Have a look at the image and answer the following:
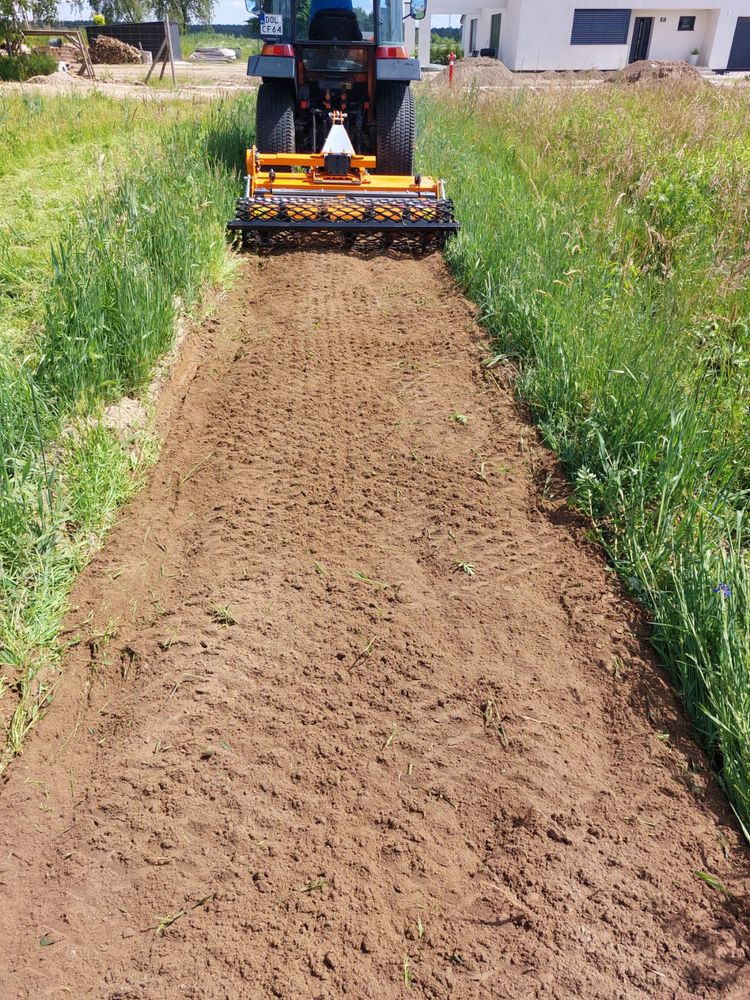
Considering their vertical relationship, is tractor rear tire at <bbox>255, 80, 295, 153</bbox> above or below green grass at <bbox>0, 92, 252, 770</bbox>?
above

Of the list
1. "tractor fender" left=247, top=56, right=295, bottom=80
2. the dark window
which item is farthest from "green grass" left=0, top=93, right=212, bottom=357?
the dark window

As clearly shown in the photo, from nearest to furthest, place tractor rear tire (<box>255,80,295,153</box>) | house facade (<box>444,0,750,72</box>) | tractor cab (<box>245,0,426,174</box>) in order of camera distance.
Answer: tractor cab (<box>245,0,426,174</box>)
tractor rear tire (<box>255,80,295,153</box>)
house facade (<box>444,0,750,72</box>)

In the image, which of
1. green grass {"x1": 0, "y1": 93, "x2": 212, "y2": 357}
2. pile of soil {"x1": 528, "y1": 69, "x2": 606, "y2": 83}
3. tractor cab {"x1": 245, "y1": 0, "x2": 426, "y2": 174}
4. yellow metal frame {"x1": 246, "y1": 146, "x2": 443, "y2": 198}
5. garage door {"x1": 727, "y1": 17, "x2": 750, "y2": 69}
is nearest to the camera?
green grass {"x1": 0, "y1": 93, "x2": 212, "y2": 357}

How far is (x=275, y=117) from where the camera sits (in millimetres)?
7051

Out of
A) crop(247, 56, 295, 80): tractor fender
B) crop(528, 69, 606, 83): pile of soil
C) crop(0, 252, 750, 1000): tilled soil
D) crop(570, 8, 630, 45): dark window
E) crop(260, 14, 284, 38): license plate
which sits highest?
crop(570, 8, 630, 45): dark window

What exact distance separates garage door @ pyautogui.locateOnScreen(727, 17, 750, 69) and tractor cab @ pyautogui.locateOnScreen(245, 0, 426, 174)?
2912 centimetres

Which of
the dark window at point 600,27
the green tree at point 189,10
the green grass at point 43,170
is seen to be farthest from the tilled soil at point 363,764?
the green tree at point 189,10

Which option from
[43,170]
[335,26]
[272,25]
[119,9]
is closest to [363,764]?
[272,25]

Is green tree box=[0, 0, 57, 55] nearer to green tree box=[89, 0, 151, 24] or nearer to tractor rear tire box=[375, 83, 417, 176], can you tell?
tractor rear tire box=[375, 83, 417, 176]

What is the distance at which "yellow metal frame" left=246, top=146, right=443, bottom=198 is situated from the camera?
21.0 ft

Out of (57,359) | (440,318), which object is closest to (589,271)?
(440,318)

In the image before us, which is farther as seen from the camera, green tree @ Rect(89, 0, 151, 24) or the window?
green tree @ Rect(89, 0, 151, 24)

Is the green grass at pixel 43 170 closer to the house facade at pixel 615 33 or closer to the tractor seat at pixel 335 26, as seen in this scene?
the tractor seat at pixel 335 26

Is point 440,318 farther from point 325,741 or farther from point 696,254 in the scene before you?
point 325,741
